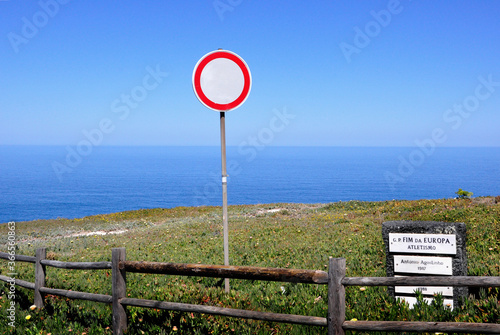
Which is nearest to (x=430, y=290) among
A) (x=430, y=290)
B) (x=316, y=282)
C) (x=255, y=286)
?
(x=430, y=290)

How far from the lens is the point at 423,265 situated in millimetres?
6363

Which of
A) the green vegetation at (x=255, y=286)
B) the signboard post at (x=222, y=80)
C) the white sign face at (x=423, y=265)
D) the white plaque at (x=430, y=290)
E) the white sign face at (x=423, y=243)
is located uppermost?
the signboard post at (x=222, y=80)

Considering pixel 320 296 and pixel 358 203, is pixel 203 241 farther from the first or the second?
pixel 358 203

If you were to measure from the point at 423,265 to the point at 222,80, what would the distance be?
4764mm

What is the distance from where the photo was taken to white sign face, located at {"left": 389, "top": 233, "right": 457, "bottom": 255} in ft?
20.4

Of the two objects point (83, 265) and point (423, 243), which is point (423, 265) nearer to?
point (423, 243)

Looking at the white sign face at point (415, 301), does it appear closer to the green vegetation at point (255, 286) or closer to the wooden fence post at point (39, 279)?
the green vegetation at point (255, 286)

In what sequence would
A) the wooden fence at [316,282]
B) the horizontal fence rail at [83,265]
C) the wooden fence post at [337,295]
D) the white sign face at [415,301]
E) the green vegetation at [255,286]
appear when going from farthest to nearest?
1. the white sign face at [415,301]
2. the horizontal fence rail at [83,265]
3. the green vegetation at [255,286]
4. the wooden fence post at [337,295]
5. the wooden fence at [316,282]

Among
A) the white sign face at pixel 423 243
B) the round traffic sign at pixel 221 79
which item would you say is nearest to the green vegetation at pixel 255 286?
the white sign face at pixel 423 243

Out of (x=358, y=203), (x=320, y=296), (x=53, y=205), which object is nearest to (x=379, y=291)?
(x=320, y=296)

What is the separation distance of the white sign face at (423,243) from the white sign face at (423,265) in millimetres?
121

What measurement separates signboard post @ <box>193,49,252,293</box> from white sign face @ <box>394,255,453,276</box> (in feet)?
10.1

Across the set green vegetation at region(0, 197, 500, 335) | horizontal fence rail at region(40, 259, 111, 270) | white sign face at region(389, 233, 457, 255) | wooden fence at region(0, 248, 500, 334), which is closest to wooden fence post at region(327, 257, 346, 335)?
wooden fence at region(0, 248, 500, 334)

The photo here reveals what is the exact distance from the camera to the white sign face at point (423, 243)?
620 cm
